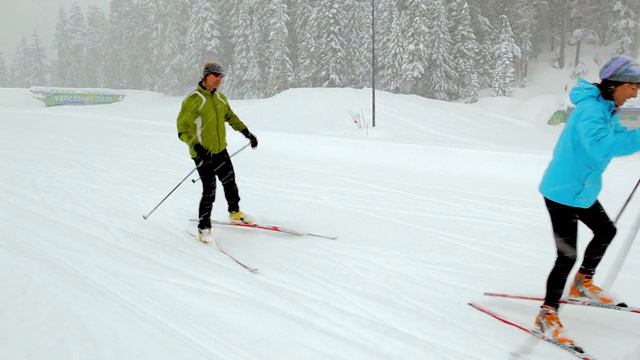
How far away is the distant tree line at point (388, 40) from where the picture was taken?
33250mm

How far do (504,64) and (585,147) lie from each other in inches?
1338

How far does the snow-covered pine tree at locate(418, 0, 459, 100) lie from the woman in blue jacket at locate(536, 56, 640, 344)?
106 ft

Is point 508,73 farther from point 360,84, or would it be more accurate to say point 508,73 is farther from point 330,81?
point 330,81

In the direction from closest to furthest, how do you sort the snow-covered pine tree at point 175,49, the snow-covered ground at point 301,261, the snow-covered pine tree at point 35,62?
the snow-covered ground at point 301,261, the snow-covered pine tree at point 175,49, the snow-covered pine tree at point 35,62

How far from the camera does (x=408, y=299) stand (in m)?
3.71

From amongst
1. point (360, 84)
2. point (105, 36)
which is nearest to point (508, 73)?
point (360, 84)

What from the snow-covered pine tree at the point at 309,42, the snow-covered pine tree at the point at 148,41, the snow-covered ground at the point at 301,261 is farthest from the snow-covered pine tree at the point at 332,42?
the snow-covered ground at the point at 301,261

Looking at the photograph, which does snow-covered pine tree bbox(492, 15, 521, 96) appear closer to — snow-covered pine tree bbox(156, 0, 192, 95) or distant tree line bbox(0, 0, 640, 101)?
distant tree line bbox(0, 0, 640, 101)

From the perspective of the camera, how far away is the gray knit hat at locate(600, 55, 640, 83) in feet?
8.37

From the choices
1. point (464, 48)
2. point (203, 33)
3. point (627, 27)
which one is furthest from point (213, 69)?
point (627, 27)

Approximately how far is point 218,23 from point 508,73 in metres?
27.4

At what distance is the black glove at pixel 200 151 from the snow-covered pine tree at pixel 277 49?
3329cm

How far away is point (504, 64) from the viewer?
32844 mm

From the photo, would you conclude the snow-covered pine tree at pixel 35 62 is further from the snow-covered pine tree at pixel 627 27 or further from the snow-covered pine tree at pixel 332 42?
the snow-covered pine tree at pixel 627 27
